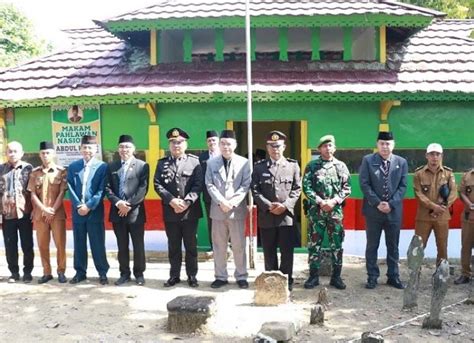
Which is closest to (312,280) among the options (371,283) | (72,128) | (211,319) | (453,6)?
(371,283)

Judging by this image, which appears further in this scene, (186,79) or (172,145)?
(186,79)

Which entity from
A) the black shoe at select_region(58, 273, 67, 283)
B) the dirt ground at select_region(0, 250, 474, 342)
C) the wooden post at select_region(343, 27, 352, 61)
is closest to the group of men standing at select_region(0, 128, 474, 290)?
the black shoe at select_region(58, 273, 67, 283)

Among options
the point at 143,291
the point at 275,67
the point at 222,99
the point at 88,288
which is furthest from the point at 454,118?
the point at 88,288

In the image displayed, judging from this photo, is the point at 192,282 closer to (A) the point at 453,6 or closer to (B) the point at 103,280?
(B) the point at 103,280

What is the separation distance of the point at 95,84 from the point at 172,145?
103 inches

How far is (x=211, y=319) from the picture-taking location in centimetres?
502

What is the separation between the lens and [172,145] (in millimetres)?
6477

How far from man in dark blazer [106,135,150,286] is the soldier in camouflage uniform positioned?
7.07ft

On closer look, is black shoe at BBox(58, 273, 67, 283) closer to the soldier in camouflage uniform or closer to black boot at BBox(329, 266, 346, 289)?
the soldier in camouflage uniform

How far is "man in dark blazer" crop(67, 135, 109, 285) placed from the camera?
655 cm

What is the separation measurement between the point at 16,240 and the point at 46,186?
2.93ft

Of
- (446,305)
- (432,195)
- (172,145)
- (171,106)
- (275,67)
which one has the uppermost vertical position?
(275,67)

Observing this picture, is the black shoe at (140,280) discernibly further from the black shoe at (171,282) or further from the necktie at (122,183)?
the necktie at (122,183)

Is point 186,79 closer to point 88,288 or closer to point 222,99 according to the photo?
point 222,99
